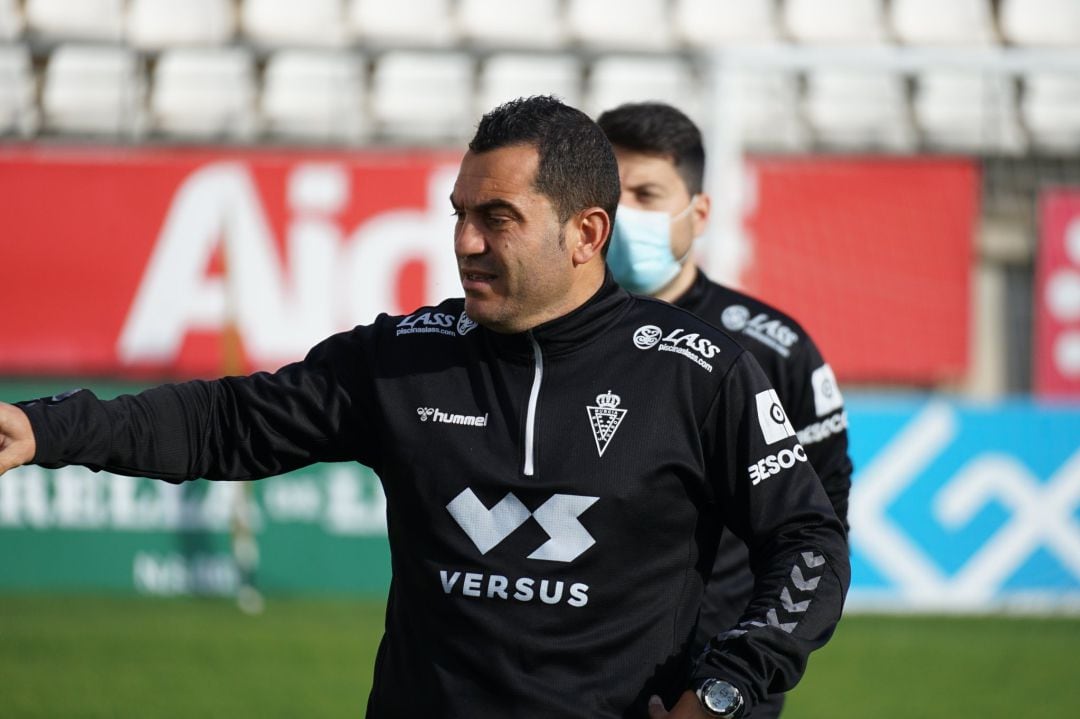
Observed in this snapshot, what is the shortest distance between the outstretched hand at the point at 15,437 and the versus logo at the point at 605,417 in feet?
3.08

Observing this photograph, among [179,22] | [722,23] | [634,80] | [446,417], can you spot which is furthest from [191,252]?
[446,417]

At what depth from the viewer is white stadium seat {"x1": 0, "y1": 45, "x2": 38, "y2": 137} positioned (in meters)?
11.2

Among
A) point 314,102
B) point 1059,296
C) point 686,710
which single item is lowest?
point 1059,296

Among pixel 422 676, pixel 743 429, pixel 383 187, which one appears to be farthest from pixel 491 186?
pixel 383 187

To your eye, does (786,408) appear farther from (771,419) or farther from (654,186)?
(771,419)

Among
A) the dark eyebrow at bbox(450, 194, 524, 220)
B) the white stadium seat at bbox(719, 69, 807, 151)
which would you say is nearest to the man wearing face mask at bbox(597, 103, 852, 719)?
the dark eyebrow at bbox(450, 194, 524, 220)

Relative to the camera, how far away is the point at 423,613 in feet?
8.46

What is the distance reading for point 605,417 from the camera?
102 inches

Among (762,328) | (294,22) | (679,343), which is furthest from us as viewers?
(294,22)

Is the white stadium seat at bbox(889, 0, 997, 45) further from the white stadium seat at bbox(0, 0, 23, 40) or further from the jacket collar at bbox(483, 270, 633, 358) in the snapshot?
the jacket collar at bbox(483, 270, 633, 358)

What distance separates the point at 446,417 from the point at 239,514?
22.0 ft

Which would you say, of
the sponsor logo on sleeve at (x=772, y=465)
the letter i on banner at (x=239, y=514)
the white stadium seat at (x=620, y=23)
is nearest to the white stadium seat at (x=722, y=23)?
the white stadium seat at (x=620, y=23)

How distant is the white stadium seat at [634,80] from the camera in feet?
38.4

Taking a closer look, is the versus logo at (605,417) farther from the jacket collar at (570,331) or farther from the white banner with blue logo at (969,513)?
the white banner with blue logo at (969,513)
